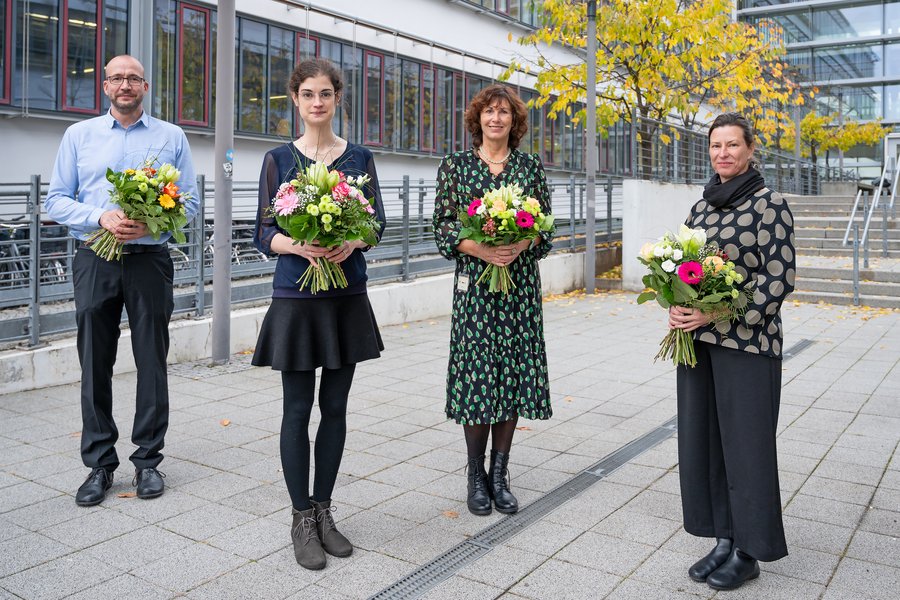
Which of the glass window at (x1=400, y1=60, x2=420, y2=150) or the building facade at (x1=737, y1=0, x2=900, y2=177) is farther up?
the building facade at (x1=737, y1=0, x2=900, y2=177)

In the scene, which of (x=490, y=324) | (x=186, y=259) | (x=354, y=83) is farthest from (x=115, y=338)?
(x=354, y=83)

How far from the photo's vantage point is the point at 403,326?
39.2 feet

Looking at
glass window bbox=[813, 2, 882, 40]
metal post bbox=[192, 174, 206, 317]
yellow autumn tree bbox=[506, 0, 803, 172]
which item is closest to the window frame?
metal post bbox=[192, 174, 206, 317]

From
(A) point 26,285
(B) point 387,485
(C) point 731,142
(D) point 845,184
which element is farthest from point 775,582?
(D) point 845,184

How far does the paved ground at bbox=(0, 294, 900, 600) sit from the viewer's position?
12.6ft

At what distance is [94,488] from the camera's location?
481 cm

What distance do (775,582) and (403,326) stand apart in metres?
8.42

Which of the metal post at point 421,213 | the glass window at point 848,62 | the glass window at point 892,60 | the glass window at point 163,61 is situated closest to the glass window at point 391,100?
the glass window at point 163,61

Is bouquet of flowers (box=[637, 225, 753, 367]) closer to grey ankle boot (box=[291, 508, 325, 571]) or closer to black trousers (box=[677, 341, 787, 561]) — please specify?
black trousers (box=[677, 341, 787, 561])

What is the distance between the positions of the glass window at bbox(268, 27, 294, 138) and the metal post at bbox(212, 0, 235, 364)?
31.5 feet

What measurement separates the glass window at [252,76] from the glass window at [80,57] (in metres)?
3.15

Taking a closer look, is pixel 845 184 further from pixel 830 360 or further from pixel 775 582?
pixel 775 582

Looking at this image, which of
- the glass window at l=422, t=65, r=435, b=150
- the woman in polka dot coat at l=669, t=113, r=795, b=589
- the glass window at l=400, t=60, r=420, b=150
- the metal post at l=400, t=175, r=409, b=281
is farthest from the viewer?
the glass window at l=422, t=65, r=435, b=150

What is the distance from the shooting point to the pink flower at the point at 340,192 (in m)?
3.80
